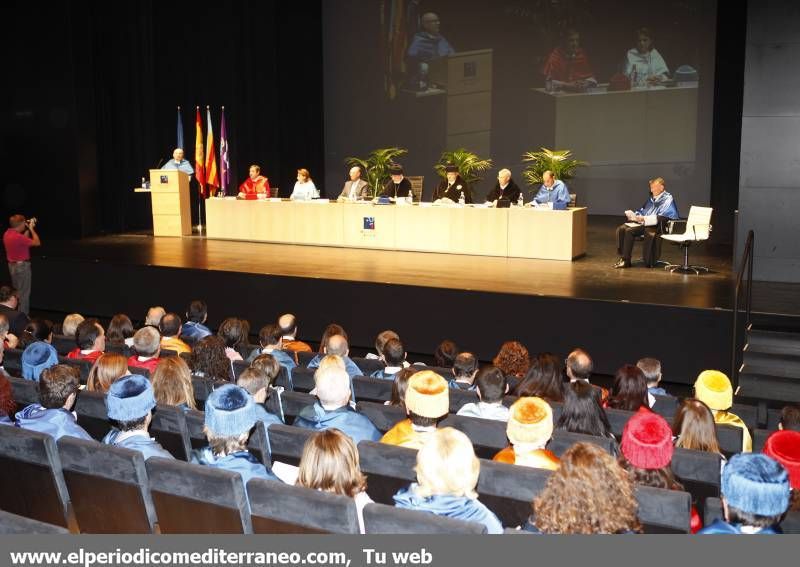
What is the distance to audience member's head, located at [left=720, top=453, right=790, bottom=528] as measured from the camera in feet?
9.20

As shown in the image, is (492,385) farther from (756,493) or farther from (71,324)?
(71,324)

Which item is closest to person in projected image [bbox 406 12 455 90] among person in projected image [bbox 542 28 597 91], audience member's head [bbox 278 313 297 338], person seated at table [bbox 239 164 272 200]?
person in projected image [bbox 542 28 597 91]

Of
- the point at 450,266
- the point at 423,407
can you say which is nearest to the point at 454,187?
the point at 450,266

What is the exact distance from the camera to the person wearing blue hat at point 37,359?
18.5 ft

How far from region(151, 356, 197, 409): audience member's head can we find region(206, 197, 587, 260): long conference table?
7019mm

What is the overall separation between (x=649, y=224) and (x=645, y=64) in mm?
5308

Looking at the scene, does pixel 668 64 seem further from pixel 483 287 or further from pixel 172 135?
pixel 172 135

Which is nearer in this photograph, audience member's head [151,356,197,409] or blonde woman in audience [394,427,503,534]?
blonde woman in audience [394,427,503,534]

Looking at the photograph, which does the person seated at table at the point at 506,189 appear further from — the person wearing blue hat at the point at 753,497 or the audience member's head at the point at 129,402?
the person wearing blue hat at the point at 753,497

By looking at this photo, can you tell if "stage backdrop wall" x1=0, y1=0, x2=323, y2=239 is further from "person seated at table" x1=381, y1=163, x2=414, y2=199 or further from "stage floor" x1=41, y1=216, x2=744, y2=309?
"person seated at table" x1=381, y1=163, x2=414, y2=199

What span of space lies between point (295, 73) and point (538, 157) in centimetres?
591

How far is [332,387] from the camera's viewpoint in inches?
173

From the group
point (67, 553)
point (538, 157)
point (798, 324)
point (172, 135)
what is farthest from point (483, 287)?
point (172, 135)

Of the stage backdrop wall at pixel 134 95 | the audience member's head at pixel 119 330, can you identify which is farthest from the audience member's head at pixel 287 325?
the stage backdrop wall at pixel 134 95
